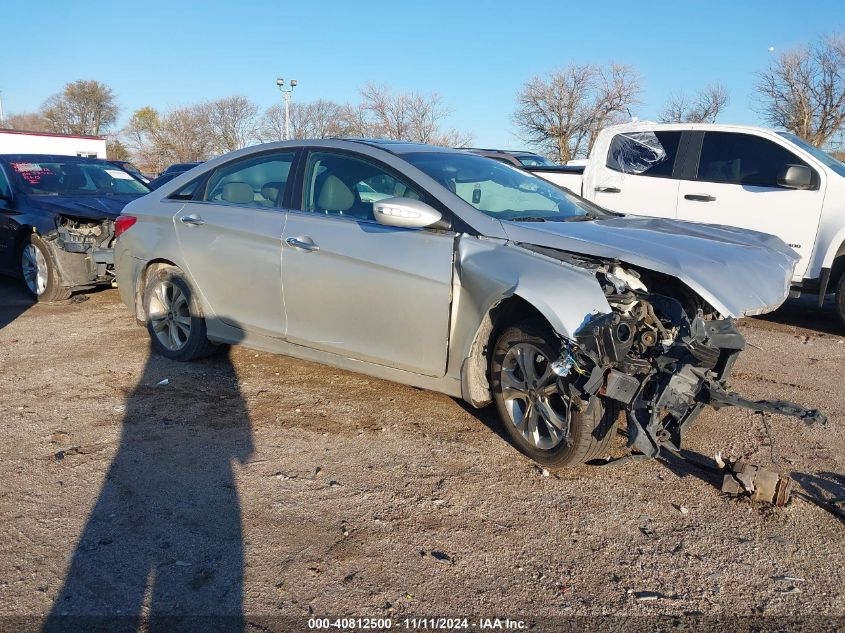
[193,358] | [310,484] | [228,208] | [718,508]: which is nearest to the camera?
[718,508]

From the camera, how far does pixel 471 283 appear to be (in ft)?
12.4

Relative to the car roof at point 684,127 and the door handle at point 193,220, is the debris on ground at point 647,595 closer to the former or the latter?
the door handle at point 193,220

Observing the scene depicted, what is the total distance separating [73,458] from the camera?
12.7 ft

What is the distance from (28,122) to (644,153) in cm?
8148

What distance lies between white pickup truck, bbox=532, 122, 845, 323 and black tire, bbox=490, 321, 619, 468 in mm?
4375

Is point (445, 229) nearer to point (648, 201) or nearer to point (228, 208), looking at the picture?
point (228, 208)

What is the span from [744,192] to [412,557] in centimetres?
593

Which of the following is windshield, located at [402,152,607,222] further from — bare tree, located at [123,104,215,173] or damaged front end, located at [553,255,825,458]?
bare tree, located at [123,104,215,173]

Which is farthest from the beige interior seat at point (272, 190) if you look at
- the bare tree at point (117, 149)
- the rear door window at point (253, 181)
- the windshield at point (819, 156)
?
the bare tree at point (117, 149)

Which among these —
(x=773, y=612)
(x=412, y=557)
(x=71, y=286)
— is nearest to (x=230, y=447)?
(x=412, y=557)

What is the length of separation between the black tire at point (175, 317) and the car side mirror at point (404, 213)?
2078 mm

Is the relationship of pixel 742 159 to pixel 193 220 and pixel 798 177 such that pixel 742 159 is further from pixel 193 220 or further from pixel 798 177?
pixel 193 220

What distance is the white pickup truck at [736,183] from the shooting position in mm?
6758

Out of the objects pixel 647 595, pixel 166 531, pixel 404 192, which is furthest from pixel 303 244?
pixel 647 595
